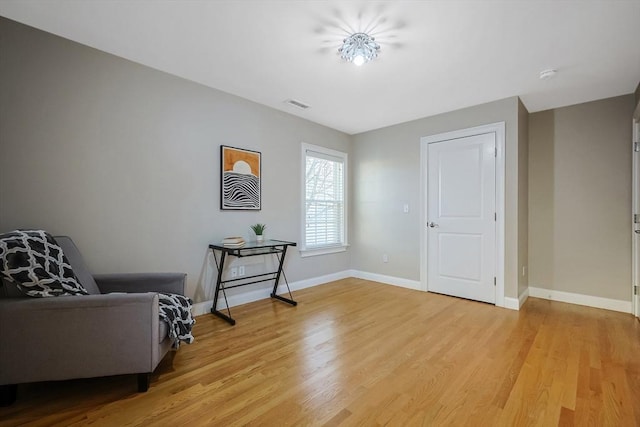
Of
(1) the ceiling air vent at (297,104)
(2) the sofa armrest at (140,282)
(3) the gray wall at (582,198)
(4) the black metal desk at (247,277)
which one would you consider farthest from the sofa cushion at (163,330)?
(3) the gray wall at (582,198)

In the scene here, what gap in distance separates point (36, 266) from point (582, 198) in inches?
198

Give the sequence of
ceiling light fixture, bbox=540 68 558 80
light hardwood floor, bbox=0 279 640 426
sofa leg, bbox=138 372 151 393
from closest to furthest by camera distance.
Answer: light hardwood floor, bbox=0 279 640 426
sofa leg, bbox=138 372 151 393
ceiling light fixture, bbox=540 68 558 80

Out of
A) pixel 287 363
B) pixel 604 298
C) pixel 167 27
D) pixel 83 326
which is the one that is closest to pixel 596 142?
pixel 604 298

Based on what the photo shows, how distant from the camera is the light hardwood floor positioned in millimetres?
1544

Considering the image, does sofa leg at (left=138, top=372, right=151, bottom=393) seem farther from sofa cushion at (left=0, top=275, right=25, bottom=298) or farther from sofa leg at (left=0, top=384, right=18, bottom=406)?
sofa cushion at (left=0, top=275, right=25, bottom=298)

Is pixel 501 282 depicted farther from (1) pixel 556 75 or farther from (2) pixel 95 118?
(2) pixel 95 118

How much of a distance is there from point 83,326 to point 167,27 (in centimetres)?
205

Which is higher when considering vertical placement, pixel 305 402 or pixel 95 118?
pixel 95 118

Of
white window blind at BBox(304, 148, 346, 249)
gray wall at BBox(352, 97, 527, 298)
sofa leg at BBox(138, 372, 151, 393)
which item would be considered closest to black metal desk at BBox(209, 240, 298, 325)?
white window blind at BBox(304, 148, 346, 249)

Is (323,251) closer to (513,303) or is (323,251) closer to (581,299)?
(513,303)

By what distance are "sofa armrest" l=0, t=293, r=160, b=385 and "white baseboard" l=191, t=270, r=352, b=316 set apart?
4.22 feet

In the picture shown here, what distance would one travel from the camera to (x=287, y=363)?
6.84 ft

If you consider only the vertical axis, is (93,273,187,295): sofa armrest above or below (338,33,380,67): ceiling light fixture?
below

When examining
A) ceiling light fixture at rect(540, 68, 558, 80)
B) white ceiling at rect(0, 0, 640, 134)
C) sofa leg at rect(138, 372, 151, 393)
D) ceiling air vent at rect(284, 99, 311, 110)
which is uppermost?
ceiling air vent at rect(284, 99, 311, 110)
